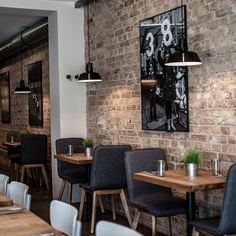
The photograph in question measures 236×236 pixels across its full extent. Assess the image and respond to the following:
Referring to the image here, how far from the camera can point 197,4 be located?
4281 mm

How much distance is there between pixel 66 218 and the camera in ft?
8.34

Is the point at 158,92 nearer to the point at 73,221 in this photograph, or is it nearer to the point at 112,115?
the point at 112,115

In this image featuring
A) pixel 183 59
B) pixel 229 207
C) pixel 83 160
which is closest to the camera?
pixel 229 207

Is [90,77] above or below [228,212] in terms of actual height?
above

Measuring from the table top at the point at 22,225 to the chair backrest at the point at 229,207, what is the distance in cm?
133

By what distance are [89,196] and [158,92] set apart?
1.65 m

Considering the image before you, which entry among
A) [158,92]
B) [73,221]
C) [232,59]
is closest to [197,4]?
[232,59]

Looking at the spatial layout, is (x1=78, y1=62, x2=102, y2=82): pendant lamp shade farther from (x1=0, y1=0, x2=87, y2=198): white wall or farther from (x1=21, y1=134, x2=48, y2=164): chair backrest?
(x1=21, y1=134, x2=48, y2=164): chair backrest

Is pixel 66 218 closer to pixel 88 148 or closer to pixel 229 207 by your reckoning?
pixel 229 207

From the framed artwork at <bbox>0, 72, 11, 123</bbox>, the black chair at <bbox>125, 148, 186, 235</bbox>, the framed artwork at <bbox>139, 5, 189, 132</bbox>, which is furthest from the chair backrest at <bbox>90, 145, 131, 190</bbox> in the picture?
the framed artwork at <bbox>0, 72, 11, 123</bbox>

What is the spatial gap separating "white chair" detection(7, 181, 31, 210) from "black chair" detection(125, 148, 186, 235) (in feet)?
3.76

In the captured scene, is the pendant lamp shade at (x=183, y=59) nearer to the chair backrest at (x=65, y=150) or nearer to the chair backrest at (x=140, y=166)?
the chair backrest at (x=140, y=166)

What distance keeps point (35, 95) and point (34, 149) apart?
64.8 inches

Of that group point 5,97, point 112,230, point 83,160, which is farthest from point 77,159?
point 5,97
